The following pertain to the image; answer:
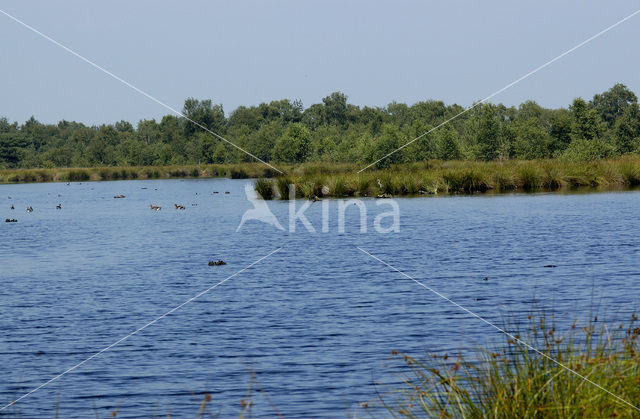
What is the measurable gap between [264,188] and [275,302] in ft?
113

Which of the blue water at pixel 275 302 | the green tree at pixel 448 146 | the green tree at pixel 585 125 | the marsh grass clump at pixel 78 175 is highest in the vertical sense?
the green tree at pixel 585 125

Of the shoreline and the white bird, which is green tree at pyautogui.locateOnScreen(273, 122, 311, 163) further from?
the shoreline

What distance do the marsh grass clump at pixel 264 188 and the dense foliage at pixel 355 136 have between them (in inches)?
931

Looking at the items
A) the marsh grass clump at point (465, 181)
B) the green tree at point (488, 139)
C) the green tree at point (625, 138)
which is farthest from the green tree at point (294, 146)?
the marsh grass clump at point (465, 181)

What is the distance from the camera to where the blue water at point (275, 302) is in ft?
37.5

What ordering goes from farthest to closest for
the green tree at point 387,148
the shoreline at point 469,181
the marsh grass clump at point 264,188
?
the green tree at point 387,148
the marsh grass clump at point 264,188
the shoreline at point 469,181

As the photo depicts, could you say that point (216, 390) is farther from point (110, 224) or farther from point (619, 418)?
point (110, 224)

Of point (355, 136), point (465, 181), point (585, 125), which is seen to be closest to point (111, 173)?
point (355, 136)

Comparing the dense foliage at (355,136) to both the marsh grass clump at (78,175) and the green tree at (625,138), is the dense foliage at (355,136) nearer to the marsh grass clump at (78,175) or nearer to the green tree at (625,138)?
the green tree at (625,138)

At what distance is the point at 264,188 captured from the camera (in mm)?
51969

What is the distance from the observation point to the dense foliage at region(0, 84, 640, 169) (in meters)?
78.8

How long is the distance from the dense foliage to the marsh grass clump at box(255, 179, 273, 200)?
23.6 m

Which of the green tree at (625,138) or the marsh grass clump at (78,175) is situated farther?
the marsh grass clump at (78,175)

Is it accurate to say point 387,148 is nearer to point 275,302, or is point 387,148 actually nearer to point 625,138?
point 625,138
